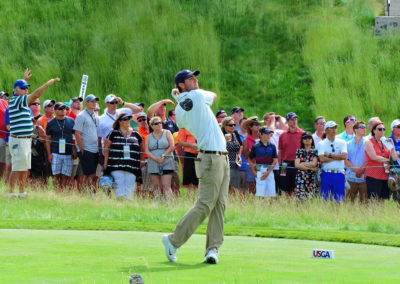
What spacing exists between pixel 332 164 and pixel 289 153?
130 centimetres

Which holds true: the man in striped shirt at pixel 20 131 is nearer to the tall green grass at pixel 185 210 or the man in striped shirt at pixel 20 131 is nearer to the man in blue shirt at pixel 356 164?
the tall green grass at pixel 185 210

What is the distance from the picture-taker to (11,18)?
36281 millimetres

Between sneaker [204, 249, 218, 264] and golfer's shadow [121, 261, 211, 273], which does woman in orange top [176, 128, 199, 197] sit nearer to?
sneaker [204, 249, 218, 264]

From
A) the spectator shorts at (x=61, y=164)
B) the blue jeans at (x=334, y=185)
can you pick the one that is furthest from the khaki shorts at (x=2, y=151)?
the blue jeans at (x=334, y=185)

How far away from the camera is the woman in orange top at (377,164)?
642 inches

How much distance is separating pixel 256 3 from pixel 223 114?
19.7 m

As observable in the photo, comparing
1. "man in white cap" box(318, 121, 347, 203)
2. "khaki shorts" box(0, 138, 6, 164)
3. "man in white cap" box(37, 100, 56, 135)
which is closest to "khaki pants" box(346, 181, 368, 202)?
"man in white cap" box(318, 121, 347, 203)

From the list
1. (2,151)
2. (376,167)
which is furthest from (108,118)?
(376,167)

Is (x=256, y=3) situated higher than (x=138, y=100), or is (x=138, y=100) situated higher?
(x=256, y=3)

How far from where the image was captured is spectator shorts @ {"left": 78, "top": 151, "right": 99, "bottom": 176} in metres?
17.1

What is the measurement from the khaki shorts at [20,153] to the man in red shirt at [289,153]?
5.28 m

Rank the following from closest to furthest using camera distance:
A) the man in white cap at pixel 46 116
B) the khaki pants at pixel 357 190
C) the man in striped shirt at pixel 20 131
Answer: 1. the man in striped shirt at pixel 20 131
2. the khaki pants at pixel 357 190
3. the man in white cap at pixel 46 116

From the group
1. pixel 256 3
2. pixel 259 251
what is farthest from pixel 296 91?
pixel 259 251

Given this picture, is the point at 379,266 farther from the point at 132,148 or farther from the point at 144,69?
the point at 144,69
